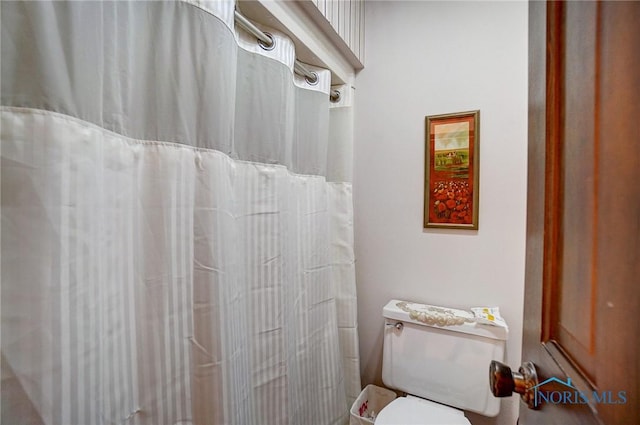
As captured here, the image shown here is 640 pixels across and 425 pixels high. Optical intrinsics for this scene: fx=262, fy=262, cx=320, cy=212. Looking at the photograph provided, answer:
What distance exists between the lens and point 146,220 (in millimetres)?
624

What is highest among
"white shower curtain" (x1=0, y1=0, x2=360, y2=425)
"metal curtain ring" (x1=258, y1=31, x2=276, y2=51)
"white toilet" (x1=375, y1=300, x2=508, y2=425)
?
"metal curtain ring" (x1=258, y1=31, x2=276, y2=51)

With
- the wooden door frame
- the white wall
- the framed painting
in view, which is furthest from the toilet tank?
the wooden door frame

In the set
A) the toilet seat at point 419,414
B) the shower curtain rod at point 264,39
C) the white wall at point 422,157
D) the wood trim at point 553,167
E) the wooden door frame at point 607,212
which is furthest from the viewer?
the white wall at point 422,157

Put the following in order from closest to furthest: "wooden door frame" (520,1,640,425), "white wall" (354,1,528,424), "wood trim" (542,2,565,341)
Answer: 1. "wooden door frame" (520,1,640,425)
2. "wood trim" (542,2,565,341)
3. "white wall" (354,1,528,424)

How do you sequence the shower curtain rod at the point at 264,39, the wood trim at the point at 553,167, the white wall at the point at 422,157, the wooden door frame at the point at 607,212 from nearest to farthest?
the wooden door frame at the point at 607,212 → the wood trim at the point at 553,167 → the shower curtain rod at the point at 264,39 → the white wall at the point at 422,157

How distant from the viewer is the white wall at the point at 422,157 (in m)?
1.22

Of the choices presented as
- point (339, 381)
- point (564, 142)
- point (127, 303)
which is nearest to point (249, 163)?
Result: point (127, 303)

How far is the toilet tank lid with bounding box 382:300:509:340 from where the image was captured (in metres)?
1.11

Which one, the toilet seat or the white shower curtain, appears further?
the toilet seat

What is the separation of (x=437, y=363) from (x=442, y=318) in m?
0.20

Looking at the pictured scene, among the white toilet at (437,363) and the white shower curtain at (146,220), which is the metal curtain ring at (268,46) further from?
the white toilet at (437,363)

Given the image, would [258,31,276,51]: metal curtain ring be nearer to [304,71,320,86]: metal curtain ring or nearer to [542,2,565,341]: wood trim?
[304,71,320,86]: metal curtain ring

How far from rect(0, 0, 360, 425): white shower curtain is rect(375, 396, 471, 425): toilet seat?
1.21 ft

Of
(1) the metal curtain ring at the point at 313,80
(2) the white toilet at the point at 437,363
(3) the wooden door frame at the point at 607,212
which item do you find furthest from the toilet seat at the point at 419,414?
(1) the metal curtain ring at the point at 313,80
